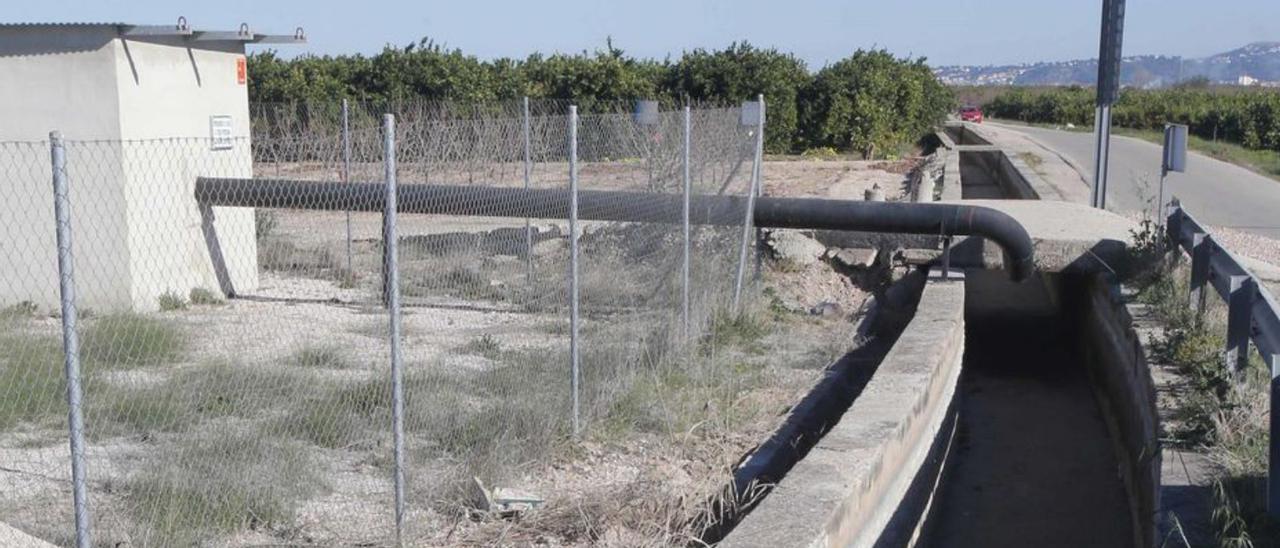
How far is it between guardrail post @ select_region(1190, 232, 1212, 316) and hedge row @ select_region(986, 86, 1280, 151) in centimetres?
4132

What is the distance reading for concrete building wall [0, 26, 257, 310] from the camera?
11445 millimetres

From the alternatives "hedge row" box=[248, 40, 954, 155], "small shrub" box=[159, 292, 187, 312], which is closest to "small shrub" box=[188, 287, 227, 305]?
"small shrub" box=[159, 292, 187, 312]

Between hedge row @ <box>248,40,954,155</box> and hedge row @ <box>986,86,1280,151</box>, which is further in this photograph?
hedge row @ <box>986,86,1280,151</box>

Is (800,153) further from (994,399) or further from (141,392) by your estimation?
(141,392)

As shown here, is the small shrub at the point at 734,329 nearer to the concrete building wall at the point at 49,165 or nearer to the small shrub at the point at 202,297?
the small shrub at the point at 202,297

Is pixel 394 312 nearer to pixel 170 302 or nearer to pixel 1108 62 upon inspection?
pixel 170 302

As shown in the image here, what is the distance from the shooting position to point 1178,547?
17.8ft

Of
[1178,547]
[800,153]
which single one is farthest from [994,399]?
[800,153]

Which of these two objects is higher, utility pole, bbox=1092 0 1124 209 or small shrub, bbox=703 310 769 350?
utility pole, bbox=1092 0 1124 209

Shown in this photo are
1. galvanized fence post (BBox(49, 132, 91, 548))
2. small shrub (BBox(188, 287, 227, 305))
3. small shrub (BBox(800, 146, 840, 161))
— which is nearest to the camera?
galvanized fence post (BBox(49, 132, 91, 548))

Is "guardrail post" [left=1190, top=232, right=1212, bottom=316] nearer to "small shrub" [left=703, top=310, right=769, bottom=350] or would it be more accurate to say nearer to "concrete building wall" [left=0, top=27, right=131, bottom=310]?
"small shrub" [left=703, top=310, right=769, bottom=350]

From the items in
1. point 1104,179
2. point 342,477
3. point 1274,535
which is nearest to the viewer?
point 1274,535

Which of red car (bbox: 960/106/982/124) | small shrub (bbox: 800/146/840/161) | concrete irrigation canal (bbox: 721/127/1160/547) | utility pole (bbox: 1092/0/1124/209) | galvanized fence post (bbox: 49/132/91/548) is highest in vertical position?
utility pole (bbox: 1092/0/1124/209)

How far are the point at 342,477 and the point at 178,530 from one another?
4.14 feet
